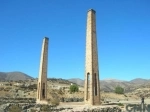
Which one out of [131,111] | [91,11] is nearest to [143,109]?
[131,111]

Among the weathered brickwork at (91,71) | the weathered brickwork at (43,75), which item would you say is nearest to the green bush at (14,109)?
the weathered brickwork at (43,75)

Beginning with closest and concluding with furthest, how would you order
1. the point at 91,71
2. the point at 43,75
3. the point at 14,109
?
the point at 91,71, the point at 14,109, the point at 43,75

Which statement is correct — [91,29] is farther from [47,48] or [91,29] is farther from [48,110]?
[47,48]

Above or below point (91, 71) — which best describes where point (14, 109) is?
below

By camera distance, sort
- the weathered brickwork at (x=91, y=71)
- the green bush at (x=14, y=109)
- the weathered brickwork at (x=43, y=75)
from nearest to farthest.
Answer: the weathered brickwork at (x=91, y=71), the green bush at (x=14, y=109), the weathered brickwork at (x=43, y=75)

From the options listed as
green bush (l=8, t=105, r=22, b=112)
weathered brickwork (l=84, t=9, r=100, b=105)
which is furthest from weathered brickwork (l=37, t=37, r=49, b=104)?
weathered brickwork (l=84, t=9, r=100, b=105)

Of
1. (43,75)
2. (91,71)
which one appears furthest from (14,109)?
(91,71)

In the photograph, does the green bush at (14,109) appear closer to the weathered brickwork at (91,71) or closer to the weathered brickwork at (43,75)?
the weathered brickwork at (43,75)

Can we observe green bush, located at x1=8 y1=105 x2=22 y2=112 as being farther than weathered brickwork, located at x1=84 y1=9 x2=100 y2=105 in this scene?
Yes

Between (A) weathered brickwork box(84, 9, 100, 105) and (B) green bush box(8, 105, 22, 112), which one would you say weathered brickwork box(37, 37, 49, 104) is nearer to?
(B) green bush box(8, 105, 22, 112)

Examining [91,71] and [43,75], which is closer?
[91,71]

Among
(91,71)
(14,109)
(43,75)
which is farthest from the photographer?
(43,75)

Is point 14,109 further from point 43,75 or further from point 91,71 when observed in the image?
point 91,71

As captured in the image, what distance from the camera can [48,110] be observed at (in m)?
21.8
